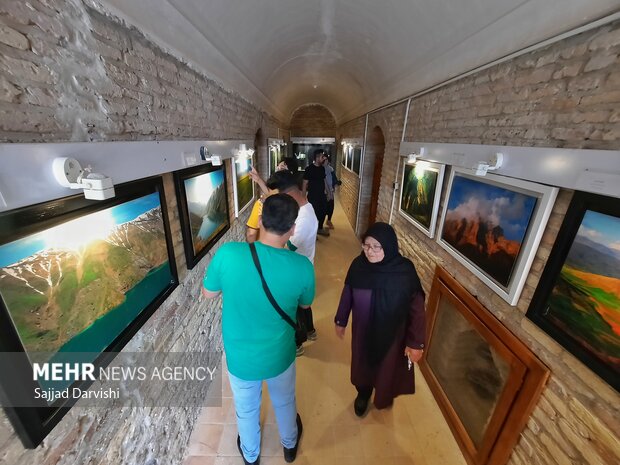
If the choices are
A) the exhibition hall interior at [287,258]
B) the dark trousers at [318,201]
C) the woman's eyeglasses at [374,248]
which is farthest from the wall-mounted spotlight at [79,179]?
the dark trousers at [318,201]

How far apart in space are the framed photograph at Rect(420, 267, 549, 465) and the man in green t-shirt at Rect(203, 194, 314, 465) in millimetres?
1573

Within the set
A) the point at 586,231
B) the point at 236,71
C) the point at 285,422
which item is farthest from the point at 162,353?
the point at 236,71

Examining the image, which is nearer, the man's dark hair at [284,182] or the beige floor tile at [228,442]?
the beige floor tile at [228,442]

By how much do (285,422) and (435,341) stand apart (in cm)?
198

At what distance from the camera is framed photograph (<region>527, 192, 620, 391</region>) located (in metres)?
1.32

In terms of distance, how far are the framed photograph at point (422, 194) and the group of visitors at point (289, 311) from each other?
118cm

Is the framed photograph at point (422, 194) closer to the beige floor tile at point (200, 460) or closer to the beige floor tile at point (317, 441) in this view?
the beige floor tile at point (317, 441)

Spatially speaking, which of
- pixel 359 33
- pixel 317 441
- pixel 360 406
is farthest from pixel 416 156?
pixel 317 441

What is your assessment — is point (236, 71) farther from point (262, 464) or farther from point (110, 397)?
point (262, 464)

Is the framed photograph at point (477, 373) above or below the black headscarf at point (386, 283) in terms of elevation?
below

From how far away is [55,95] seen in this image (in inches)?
44.1

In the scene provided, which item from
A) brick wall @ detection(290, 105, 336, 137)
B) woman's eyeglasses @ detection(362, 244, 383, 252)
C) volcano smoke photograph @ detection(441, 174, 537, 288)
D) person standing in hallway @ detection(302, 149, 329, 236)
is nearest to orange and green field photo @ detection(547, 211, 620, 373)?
volcano smoke photograph @ detection(441, 174, 537, 288)

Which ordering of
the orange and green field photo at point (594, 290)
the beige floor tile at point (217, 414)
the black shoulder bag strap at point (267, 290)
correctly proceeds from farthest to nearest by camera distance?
the beige floor tile at point (217, 414) < the black shoulder bag strap at point (267, 290) < the orange and green field photo at point (594, 290)

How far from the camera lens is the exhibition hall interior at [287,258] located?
1.08 m
